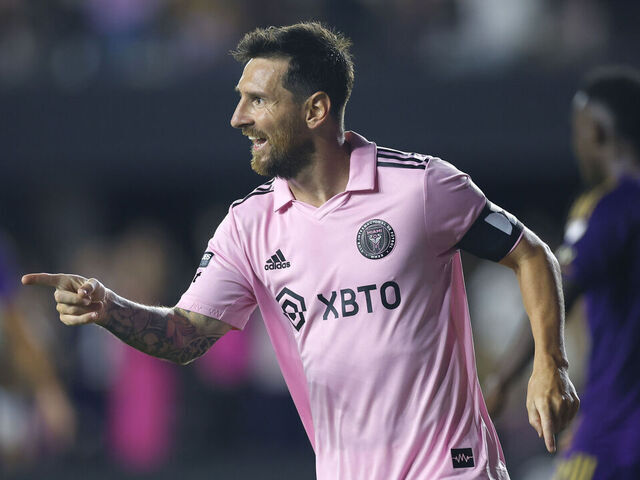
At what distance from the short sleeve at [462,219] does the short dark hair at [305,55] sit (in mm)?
490

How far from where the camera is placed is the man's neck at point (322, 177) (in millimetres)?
3973

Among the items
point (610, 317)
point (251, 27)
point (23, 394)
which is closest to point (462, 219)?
point (610, 317)

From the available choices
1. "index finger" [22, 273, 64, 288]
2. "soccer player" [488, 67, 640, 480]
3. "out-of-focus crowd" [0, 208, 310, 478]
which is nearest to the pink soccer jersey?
"index finger" [22, 273, 64, 288]

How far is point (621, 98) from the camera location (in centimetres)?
524

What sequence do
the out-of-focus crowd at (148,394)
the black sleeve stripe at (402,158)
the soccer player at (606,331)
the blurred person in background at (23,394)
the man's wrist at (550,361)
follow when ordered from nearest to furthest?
the man's wrist at (550,361) < the black sleeve stripe at (402,158) < the soccer player at (606,331) < the blurred person in background at (23,394) < the out-of-focus crowd at (148,394)

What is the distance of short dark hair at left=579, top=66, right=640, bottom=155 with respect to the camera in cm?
518

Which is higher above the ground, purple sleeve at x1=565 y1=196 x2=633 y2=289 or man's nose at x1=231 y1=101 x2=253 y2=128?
man's nose at x1=231 y1=101 x2=253 y2=128

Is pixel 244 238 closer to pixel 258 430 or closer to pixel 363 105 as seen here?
pixel 258 430

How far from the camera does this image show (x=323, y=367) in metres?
3.88

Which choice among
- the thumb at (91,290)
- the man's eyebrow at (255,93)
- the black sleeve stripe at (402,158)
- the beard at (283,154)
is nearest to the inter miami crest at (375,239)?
the black sleeve stripe at (402,158)

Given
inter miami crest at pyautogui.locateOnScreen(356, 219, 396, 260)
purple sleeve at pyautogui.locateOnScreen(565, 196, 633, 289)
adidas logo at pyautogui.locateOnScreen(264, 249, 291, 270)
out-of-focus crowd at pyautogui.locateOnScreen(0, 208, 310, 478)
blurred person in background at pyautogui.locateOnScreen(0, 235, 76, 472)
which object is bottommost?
out-of-focus crowd at pyautogui.locateOnScreen(0, 208, 310, 478)

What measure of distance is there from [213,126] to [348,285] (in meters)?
8.52

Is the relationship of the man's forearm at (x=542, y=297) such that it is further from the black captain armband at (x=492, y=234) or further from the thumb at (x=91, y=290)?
the thumb at (x=91, y=290)

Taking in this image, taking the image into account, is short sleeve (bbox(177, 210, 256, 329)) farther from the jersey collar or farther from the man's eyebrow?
the man's eyebrow
